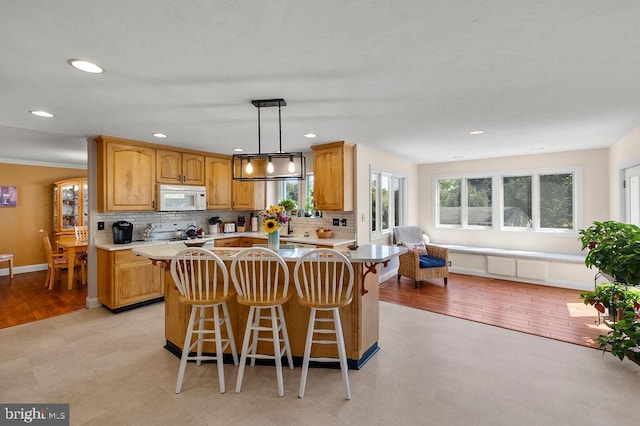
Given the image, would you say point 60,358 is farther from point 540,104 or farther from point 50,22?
point 540,104

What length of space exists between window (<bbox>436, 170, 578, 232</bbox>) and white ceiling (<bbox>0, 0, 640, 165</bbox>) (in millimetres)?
1898

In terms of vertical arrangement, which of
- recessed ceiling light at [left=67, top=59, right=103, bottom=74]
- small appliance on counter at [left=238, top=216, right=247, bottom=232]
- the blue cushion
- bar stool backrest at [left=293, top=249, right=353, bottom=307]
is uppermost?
recessed ceiling light at [left=67, top=59, right=103, bottom=74]

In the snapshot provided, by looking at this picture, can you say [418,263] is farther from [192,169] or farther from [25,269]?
[25,269]

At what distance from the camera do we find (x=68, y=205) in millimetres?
6770

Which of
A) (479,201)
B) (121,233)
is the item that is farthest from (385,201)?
(121,233)

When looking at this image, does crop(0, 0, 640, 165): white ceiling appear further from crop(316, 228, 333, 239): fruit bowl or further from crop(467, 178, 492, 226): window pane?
crop(467, 178, 492, 226): window pane

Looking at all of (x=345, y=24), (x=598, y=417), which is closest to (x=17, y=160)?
(x=345, y=24)

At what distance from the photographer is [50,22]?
1560 mm

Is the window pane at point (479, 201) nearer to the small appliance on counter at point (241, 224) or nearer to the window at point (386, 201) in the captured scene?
the window at point (386, 201)

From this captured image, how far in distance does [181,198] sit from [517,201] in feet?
20.5

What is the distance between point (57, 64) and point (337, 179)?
3295 millimetres

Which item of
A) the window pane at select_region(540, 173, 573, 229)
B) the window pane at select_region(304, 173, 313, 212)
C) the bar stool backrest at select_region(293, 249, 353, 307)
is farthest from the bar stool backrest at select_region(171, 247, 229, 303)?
the window pane at select_region(540, 173, 573, 229)

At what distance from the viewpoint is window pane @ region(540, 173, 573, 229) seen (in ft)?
17.8

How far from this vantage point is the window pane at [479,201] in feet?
20.5
